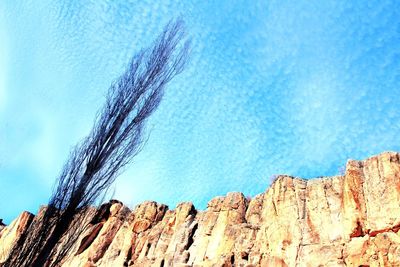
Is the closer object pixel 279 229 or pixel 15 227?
pixel 279 229

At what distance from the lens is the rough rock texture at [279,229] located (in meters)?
18.3

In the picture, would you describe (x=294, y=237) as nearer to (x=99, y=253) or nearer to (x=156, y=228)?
(x=156, y=228)

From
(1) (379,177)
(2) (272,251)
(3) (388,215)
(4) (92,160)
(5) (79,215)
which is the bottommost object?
(5) (79,215)

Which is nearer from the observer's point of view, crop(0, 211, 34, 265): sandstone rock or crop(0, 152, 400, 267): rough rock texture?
crop(0, 152, 400, 267): rough rock texture

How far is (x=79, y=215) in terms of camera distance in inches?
356

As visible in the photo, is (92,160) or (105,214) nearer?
(92,160)

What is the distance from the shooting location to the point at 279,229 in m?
21.1

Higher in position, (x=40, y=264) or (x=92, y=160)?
(x=92, y=160)

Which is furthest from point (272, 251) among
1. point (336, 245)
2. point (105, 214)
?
point (105, 214)

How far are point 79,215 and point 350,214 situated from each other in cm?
1420

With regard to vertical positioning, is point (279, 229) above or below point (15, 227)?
below

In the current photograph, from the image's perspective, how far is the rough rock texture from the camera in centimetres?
1831

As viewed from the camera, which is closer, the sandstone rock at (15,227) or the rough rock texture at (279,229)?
the rough rock texture at (279,229)

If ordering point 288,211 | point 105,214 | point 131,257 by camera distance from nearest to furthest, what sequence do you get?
1. point 288,211
2. point 131,257
3. point 105,214
